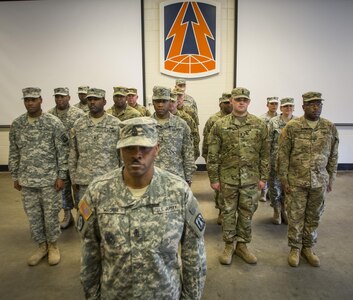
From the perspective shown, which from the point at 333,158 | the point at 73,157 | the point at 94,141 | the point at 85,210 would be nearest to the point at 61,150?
the point at 73,157

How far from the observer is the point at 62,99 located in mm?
4250

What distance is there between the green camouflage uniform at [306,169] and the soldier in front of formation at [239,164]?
24cm

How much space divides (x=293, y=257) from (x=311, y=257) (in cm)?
19

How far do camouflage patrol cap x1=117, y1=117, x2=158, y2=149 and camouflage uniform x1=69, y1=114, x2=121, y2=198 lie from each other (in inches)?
69.9

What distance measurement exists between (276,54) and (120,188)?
588 centimetres

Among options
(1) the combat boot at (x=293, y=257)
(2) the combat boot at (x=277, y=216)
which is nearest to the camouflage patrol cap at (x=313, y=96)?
(1) the combat boot at (x=293, y=257)

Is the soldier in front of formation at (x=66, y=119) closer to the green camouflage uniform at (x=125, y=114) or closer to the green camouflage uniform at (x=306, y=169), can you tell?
the green camouflage uniform at (x=125, y=114)

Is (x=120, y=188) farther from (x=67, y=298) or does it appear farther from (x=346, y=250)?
(x=346, y=250)

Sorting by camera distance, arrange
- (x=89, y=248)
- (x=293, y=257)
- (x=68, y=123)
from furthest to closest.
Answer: (x=68, y=123), (x=293, y=257), (x=89, y=248)

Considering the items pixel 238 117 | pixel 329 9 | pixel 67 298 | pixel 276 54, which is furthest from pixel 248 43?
pixel 67 298

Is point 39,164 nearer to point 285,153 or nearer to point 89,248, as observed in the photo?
point 89,248

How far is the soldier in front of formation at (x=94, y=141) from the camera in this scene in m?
3.08

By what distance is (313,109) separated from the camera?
293 centimetres

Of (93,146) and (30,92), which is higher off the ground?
(30,92)
